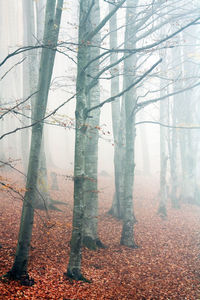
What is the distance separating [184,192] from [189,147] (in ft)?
9.58

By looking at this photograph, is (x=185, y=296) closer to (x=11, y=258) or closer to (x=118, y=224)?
(x=11, y=258)

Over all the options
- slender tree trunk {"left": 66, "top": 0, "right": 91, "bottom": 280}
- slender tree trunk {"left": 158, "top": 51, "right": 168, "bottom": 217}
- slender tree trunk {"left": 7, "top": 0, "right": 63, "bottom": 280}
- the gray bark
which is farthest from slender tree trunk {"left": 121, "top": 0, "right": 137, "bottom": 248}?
slender tree trunk {"left": 158, "top": 51, "right": 168, "bottom": 217}

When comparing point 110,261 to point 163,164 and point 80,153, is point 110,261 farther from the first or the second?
point 163,164

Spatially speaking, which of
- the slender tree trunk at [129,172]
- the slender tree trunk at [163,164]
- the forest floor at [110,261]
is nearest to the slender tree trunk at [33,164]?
the forest floor at [110,261]

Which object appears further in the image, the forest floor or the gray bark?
the gray bark

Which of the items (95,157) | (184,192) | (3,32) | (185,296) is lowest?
(185,296)

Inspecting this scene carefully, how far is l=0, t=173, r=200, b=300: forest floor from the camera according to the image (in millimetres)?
6118

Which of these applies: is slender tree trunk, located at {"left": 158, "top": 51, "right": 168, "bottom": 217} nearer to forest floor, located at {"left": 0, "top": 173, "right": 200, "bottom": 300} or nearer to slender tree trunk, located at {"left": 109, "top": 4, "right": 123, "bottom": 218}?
forest floor, located at {"left": 0, "top": 173, "right": 200, "bottom": 300}

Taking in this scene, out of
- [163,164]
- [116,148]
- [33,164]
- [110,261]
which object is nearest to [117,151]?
→ [116,148]

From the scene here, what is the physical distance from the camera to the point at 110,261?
829cm

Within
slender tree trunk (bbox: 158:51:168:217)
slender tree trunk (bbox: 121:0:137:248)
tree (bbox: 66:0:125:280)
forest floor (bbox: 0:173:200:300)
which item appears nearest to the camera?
forest floor (bbox: 0:173:200:300)

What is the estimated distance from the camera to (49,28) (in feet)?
21.9

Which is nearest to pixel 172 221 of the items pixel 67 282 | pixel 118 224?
pixel 118 224

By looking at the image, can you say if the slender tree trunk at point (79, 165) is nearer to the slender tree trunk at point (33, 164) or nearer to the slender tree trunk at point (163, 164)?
the slender tree trunk at point (33, 164)
